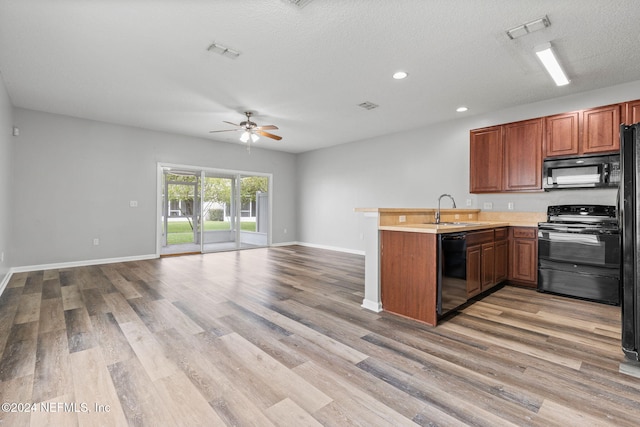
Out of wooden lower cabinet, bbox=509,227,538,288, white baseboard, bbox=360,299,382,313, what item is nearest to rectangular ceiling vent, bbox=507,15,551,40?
wooden lower cabinet, bbox=509,227,538,288

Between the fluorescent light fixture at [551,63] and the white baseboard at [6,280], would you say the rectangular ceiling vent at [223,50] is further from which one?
the white baseboard at [6,280]

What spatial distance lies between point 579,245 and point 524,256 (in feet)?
2.14

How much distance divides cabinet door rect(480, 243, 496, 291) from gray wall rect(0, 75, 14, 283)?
6147 mm

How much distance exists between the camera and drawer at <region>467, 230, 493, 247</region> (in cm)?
320

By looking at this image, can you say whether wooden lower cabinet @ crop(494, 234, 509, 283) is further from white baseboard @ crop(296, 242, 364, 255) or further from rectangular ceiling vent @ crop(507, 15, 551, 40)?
white baseboard @ crop(296, 242, 364, 255)

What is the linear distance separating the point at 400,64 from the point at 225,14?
75.1 inches

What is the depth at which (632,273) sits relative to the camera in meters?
2.06

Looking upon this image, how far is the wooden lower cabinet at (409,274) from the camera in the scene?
2.71m

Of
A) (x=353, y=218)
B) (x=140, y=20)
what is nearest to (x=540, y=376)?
(x=140, y=20)

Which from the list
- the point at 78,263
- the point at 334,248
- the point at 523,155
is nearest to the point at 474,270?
the point at 523,155

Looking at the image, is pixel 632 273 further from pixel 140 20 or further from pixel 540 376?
pixel 140 20

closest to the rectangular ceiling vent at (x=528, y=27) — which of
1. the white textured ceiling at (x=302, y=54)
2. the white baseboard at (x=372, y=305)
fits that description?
the white textured ceiling at (x=302, y=54)

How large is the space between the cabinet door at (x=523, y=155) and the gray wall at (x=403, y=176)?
23cm

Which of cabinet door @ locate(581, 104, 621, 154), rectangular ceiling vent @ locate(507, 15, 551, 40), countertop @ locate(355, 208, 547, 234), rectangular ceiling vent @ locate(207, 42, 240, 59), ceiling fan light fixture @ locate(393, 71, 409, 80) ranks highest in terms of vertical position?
rectangular ceiling vent @ locate(207, 42, 240, 59)
